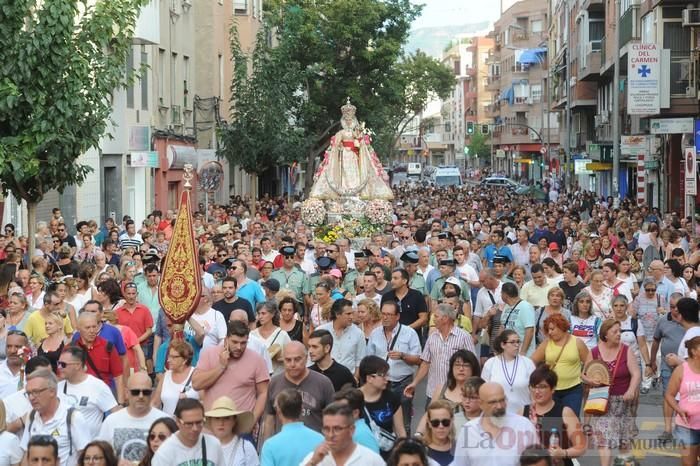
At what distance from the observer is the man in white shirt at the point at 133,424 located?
354 inches

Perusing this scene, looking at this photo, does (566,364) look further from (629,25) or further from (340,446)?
(629,25)

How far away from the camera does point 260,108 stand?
4200 centimetres

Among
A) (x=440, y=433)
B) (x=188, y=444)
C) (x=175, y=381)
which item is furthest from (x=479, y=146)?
(x=188, y=444)

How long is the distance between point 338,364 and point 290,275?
21.8ft

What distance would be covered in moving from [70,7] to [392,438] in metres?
11.2

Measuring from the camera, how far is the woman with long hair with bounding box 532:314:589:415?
11.7 m

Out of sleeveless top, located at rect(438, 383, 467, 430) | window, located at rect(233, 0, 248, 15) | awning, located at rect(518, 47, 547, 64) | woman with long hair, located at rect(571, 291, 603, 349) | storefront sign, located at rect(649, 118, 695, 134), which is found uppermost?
awning, located at rect(518, 47, 547, 64)

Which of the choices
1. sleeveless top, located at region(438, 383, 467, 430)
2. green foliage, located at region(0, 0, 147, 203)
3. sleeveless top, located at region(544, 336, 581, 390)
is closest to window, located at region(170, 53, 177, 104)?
green foliage, located at region(0, 0, 147, 203)

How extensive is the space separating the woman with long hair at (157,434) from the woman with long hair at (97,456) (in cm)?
50

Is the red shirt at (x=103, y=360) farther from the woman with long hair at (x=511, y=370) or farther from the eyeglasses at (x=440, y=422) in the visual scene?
the eyeglasses at (x=440, y=422)

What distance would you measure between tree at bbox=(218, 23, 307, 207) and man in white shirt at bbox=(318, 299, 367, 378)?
29.1 meters

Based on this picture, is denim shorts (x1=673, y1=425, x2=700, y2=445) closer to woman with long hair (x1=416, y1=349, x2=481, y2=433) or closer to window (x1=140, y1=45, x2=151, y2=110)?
woman with long hair (x1=416, y1=349, x2=481, y2=433)

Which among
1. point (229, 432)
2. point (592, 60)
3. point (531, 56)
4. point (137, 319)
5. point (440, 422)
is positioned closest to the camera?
point (440, 422)

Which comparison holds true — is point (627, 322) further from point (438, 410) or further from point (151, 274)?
point (438, 410)
